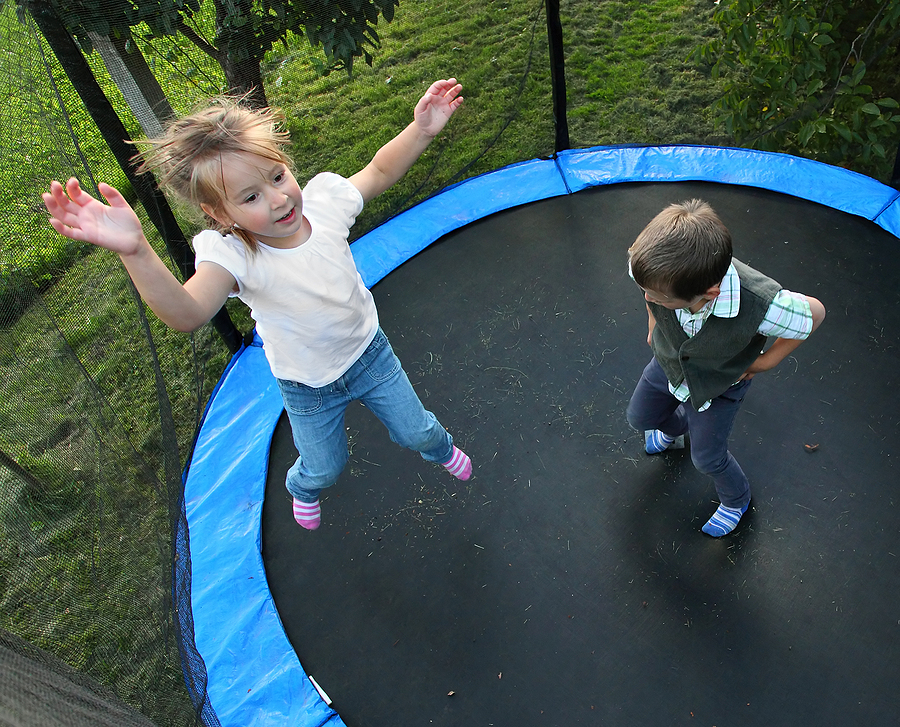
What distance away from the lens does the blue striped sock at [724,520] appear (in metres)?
1.88

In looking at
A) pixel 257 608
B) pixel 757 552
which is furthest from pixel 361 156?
pixel 757 552

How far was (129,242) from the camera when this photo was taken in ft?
3.75

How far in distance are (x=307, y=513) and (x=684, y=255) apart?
1.22m

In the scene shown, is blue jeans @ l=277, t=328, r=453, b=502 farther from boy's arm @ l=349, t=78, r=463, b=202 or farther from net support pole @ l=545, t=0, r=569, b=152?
net support pole @ l=545, t=0, r=569, b=152

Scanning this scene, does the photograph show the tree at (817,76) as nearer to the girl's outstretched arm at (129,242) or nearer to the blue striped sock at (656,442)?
the blue striped sock at (656,442)

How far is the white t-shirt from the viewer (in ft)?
4.76

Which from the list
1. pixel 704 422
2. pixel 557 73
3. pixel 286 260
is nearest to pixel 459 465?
pixel 704 422

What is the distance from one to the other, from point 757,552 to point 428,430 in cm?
95

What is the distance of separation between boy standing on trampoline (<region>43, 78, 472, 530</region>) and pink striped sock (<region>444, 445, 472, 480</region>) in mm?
34

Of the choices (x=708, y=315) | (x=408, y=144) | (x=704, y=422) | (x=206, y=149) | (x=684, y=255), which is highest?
(x=206, y=149)

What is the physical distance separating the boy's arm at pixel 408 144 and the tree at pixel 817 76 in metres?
1.46

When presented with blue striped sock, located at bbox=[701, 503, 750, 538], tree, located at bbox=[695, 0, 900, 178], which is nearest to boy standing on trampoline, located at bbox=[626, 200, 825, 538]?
blue striped sock, located at bbox=[701, 503, 750, 538]

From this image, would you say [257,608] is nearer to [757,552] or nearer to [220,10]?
[757,552]

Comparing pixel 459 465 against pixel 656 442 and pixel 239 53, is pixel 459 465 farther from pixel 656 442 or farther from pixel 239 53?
pixel 239 53
